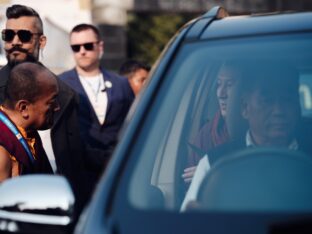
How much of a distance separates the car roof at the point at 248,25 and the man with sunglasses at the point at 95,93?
4287 millimetres

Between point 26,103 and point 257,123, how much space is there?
1237mm

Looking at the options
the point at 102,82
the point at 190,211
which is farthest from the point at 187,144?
the point at 102,82

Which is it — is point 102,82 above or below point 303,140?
below

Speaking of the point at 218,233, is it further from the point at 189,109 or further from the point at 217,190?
the point at 189,109

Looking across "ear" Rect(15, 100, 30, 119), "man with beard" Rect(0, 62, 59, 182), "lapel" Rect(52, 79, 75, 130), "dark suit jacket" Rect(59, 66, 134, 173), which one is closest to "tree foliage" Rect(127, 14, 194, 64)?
"dark suit jacket" Rect(59, 66, 134, 173)

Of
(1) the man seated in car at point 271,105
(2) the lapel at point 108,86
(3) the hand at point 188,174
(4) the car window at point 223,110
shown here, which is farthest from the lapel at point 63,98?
(2) the lapel at point 108,86

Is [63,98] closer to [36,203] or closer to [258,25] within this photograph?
[258,25]

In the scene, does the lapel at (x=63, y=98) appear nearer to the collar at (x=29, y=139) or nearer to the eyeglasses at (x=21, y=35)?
the eyeglasses at (x=21, y=35)

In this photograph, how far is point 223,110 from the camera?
5.07 meters

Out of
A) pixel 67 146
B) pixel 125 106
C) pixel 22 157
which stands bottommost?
pixel 125 106

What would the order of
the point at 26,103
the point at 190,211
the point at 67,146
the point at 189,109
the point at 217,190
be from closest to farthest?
the point at 190,211, the point at 217,190, the point at 189,109, the point at 26,103, the point at 67,146

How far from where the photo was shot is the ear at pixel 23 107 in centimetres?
497

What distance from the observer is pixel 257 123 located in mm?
4223

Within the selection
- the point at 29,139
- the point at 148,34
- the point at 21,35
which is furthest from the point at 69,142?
the point at 148,34
